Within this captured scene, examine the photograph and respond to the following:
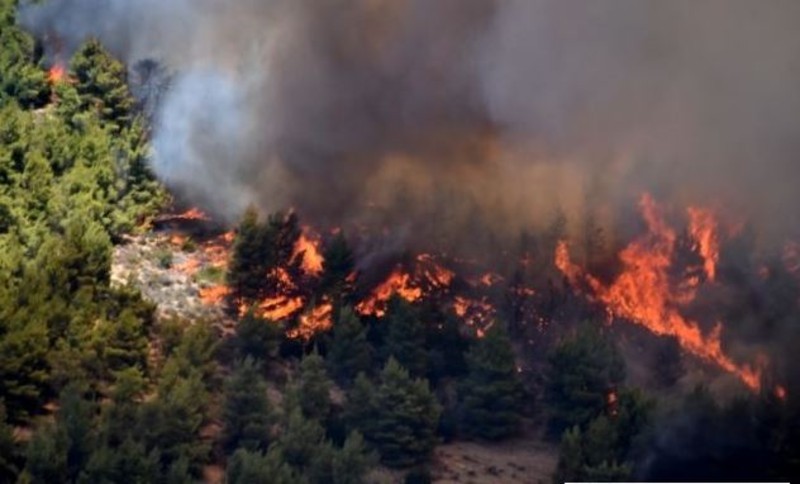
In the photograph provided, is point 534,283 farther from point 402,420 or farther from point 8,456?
point 8,456

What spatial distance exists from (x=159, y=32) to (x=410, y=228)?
17.5m

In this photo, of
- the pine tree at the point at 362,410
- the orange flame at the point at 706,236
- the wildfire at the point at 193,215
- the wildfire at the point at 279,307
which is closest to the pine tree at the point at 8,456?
the pine tree at the point at 362,410

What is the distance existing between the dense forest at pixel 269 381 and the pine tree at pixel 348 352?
→ 79 mm

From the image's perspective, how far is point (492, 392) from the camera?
5216 cm

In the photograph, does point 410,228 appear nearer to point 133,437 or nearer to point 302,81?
point 302,81

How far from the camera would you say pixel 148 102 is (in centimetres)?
6838

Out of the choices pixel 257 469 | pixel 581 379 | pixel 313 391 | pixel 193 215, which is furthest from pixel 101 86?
pixel 257 469

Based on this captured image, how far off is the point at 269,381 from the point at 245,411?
5.62 meters

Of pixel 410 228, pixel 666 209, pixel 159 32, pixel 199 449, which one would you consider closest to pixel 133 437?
pixel 199 449

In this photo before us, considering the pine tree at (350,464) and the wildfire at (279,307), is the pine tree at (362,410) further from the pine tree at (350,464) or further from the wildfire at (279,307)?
the wildfire at (279,307)

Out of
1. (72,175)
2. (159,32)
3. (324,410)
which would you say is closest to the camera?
(324,410)

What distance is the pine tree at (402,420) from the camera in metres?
49.6

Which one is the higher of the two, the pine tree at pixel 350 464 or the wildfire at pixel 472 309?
the wildfire at pixel 472 309

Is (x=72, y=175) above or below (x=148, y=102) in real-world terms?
below
